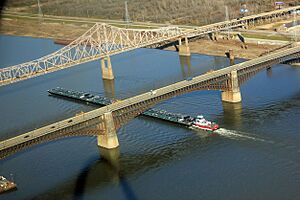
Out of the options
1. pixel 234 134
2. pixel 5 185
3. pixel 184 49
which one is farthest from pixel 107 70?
pixel 5 185

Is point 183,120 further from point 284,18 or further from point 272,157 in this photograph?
point 284,18

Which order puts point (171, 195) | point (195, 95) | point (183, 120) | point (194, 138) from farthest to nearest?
point (195, 95)
point (183, 120)
point (194, 138)
point (171, 195)

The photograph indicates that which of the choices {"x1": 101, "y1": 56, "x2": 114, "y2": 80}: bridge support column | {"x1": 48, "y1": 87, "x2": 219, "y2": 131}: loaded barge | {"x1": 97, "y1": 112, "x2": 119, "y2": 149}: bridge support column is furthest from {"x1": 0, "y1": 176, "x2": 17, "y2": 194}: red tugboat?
{"x1": 101, "y1": 56, "x2": 114, "y2": 80}: bridge support column

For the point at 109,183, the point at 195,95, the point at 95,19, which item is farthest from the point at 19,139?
the point at 95,19

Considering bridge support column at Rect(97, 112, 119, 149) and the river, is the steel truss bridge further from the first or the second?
bridge support column at Rect(97, 112, 119, 149)

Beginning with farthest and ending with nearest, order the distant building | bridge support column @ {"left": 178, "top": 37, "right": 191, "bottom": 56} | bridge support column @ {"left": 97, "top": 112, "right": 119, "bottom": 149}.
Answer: the distant building
bridge support column @ {"left": 178, "top": 37, "right": 191, "bottom": 56}
bridge support column @ {"left": 97, "top": 112, "right": 119, "bottom": 149}


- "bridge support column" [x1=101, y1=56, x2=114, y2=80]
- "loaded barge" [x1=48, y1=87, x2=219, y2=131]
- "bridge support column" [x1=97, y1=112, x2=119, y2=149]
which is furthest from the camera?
"bridge support column" [x1=101, y1=56, x2=114, y2=80]

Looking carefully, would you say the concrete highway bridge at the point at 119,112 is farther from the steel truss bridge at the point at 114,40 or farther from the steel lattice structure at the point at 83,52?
the steel truss bridge at the point at 114,40

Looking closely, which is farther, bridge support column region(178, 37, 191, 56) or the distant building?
the distant building
